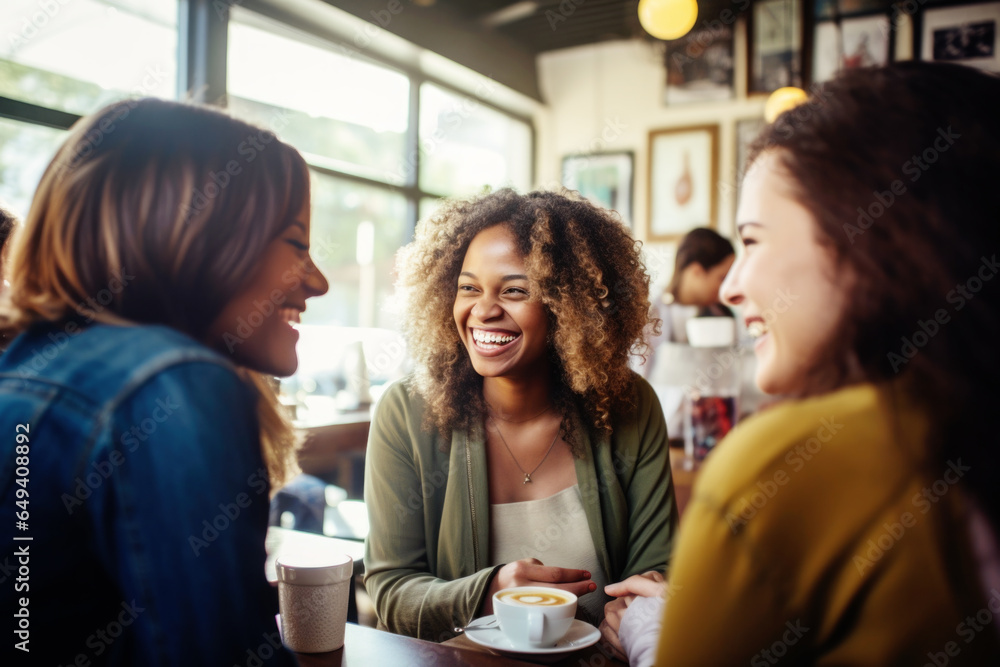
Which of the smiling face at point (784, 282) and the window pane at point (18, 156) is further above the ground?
the window pane at point (18, 156)

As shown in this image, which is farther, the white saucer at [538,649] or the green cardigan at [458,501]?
the green cardigan at [458,501]

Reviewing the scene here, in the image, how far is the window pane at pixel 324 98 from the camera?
395 cm

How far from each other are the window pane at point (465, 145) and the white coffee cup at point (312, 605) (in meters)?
4.15

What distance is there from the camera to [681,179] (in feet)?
19.4

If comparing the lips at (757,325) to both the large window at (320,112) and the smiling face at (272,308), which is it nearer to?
the smiling face at (272,308)

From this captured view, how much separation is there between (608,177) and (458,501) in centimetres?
516

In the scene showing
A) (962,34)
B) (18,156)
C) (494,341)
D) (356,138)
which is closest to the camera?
(494,341)

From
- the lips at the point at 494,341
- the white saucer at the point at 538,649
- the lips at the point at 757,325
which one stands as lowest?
the white saucer at the point at 538,649

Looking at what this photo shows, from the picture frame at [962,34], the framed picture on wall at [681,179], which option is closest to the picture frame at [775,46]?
the framed picture on wall at [681,179]

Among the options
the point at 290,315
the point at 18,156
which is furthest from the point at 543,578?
the point at 18,156

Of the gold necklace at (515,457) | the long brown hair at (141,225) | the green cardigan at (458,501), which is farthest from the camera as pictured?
the gold necklace at (515,457)

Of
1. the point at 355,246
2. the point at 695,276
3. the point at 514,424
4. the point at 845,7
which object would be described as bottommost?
the point at 514,424

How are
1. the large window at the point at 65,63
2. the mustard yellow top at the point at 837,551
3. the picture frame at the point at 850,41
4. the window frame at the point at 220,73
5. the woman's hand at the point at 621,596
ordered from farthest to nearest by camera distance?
the picture frame at the point at 850,41, the window frame at the point at 220,73, the large window at the point at 65,63, the woman's hand at the point at 621,596, the mustard yellow top at the point at 837,551

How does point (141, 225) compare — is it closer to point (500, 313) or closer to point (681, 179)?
point (500, 313)
